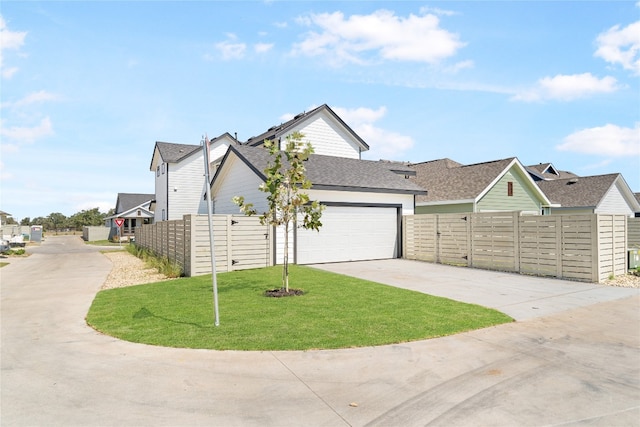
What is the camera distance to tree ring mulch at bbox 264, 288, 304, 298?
8.72 meters

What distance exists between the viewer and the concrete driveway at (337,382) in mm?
3561

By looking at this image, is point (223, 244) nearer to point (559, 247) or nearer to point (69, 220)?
point (559, 247)

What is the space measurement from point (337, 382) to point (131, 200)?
177 ft

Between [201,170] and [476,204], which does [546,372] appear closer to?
[476,204]

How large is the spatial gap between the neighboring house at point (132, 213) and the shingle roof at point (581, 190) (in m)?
36.0

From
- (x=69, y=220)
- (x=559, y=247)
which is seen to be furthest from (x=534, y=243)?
(x=69, y=220)

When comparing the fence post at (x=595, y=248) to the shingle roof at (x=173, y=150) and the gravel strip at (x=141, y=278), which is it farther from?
the shingle roof at (x=173, y=150)

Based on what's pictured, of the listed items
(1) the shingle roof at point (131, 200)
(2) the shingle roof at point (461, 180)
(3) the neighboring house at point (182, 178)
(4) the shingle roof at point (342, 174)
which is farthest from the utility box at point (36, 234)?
(2) the shingle roof at point (461, 180)

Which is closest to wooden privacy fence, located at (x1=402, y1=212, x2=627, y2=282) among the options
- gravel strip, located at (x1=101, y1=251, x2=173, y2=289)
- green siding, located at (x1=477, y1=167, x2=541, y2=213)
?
green siding, located at (x1=477, y1=167, x2=541, y2=213)

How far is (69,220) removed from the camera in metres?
80.1

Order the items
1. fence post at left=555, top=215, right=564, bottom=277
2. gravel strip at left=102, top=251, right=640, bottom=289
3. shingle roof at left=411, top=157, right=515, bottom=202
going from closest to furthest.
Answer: gravel strip at left=102, top=251, right=640, bottom=289 < fence post at left=555, top=215, right=564, bottom=277 < shingle roof at left=411, top=157, right=515, bottom=202

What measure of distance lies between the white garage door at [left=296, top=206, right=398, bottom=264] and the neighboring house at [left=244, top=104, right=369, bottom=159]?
30.4ft

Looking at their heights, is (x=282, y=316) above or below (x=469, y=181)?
below

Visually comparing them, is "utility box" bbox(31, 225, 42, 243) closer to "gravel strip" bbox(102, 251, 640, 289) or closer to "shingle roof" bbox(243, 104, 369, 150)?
"shingle roof" bbox(243, 104, 369, 150)
